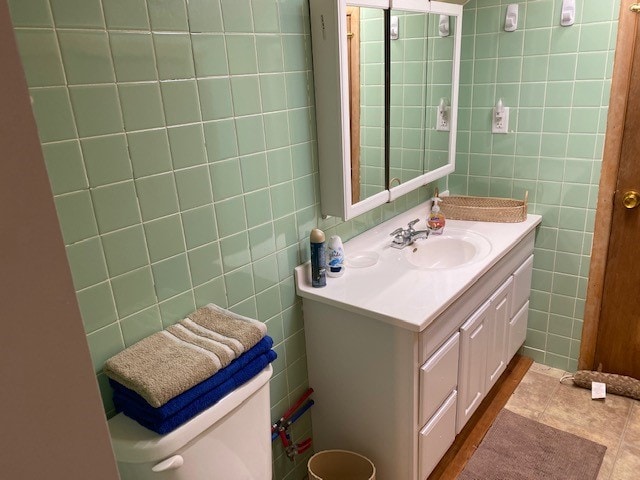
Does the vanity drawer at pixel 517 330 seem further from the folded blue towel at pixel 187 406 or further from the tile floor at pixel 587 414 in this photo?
the folded blue towel at pixel 187 406

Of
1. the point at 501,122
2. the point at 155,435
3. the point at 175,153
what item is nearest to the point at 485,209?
the point at 501,122

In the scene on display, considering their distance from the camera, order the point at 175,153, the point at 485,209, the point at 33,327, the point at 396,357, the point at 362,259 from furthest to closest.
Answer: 1. the point at 485,209
2. the point at 362,259
3. the point at 396,357
4. the point at 175,153
5. the point at 33,327

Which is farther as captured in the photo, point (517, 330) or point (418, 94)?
point (517, 330)

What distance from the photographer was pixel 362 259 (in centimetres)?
190

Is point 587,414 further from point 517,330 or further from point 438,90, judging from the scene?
point 438,90

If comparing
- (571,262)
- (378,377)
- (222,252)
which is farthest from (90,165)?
(571,262)

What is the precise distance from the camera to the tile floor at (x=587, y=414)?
1.94 meters

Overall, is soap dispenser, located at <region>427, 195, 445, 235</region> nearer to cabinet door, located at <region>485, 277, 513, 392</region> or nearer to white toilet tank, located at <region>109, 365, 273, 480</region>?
cabinet door, located at <region>485, 277, 513, 392</region>

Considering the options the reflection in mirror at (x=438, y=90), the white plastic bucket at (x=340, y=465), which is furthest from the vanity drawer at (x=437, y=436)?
the reflection in mirror at (x=438, y=90)

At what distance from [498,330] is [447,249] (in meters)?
0.40

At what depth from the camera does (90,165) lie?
1.11 metres

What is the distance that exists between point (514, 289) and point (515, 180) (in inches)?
20.9

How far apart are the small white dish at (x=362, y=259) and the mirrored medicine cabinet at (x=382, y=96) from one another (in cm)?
20

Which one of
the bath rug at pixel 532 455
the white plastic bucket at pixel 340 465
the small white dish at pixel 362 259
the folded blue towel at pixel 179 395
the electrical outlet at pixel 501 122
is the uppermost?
the electrical outlet at pixel 501 122
